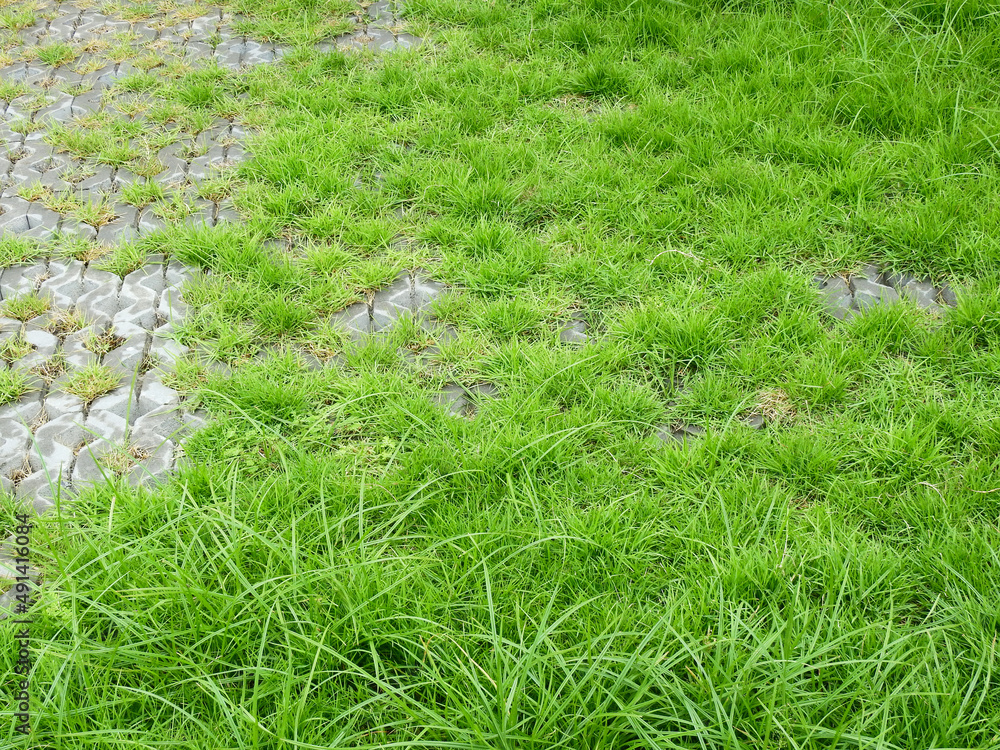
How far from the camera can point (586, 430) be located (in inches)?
110

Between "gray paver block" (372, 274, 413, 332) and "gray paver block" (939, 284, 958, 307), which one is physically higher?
"gray paver block" (939, 284, 958, 307)

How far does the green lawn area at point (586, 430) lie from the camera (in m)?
2.04

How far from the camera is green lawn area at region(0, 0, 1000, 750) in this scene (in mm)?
2041

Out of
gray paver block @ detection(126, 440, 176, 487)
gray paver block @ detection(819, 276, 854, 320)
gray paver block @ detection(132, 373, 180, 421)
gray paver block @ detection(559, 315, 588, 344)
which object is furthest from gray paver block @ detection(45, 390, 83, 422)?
gray paver block @ detection(819, 276, 854, 320)

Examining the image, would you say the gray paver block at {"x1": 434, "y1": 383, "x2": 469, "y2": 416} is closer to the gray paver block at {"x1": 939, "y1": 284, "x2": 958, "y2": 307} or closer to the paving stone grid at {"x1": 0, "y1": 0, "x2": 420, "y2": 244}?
the paving stone grid at {"x1": 0, "y1": 0, "x2": 420, "y2": 244}

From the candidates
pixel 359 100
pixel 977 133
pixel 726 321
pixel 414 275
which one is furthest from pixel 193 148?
pixel 977 133

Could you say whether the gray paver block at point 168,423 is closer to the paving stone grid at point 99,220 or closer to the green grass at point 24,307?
the paving stone grid at point 99,220

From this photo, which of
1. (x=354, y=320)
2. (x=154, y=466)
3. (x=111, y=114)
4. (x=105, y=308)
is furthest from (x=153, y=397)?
(x=111, y=114)

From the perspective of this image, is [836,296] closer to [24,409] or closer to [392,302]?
[392,302]

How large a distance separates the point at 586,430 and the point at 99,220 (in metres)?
2.78

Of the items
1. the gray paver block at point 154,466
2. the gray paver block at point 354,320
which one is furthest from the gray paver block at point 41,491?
the gray paver block at point 354,320

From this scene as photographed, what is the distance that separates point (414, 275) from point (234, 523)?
1.56 meters

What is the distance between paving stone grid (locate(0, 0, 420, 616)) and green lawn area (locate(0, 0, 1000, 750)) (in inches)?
6.4

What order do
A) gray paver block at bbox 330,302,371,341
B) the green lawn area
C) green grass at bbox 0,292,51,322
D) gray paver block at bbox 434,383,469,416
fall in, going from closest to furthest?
the green lawn area < gray paver block at bbox 434,383,469,416 < gray paver block at bbox 330,302,371,341 < green grass at bbox 0,292,51,322
